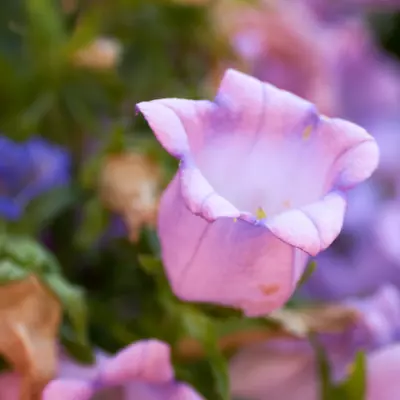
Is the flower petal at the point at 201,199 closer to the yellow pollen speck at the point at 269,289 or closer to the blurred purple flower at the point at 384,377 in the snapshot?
the yellow pollen speck at the point at 269,289

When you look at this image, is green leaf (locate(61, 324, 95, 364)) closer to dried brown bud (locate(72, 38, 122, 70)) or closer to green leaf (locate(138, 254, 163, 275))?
green leaf (locate(138, 254, 163, 275))

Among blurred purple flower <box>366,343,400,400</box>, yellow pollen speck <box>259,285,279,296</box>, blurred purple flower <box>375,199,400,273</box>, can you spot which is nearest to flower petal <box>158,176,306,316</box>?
yellow pollen speck <box>259,285,279,296</box>

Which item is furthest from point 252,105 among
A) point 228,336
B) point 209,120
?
point 228,336

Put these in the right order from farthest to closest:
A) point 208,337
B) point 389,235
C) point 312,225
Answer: point 389,235 → point 208,337 → point 312,225

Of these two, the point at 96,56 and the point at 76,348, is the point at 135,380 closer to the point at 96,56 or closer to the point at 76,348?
the point at 76,348

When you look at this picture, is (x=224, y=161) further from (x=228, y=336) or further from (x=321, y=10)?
(x=321, y=10)

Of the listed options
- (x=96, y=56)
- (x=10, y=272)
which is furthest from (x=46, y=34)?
(x=10, y=272)

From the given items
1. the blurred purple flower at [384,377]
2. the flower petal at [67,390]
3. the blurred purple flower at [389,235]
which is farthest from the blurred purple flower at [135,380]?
the blurred purple flower at [389,235]
